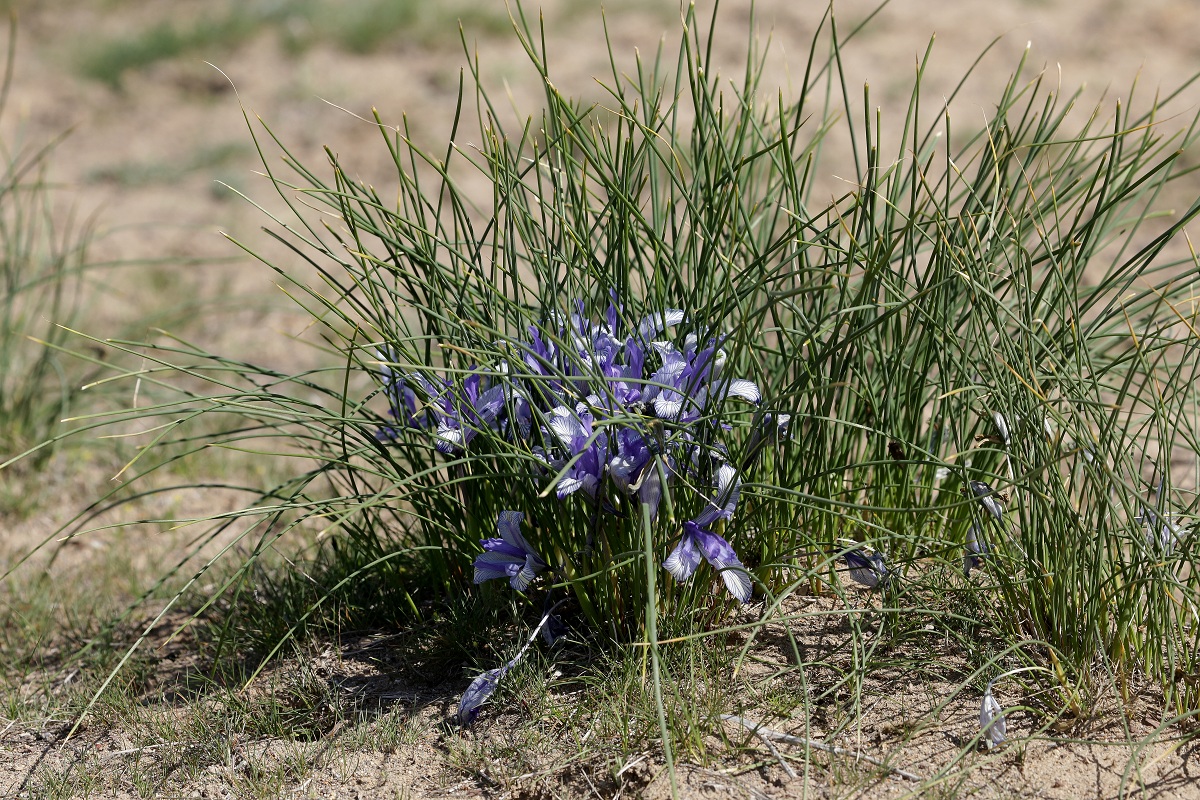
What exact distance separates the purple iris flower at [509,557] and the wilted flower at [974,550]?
68 cm

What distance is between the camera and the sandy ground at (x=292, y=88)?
4625 millimetres

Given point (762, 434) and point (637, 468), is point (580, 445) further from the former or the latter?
point (762, 434)

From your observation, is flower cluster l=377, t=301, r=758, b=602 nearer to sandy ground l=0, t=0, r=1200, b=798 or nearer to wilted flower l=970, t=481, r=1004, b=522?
wilted flower l=970, t=481, r=1004, b=522

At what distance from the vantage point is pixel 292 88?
585 centimetres

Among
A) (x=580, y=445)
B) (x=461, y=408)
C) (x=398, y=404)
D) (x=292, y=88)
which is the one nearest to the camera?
(x=580, y=445)

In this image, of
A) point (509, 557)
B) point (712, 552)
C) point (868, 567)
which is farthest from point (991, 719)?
point (509, 557)

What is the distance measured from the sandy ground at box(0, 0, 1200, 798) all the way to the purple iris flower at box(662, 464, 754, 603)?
2.55 meters

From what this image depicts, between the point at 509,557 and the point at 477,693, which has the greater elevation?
the point at 509,557

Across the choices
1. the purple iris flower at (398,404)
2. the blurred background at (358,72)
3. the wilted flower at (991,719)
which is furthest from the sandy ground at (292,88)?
the wilted flower at (991,719)

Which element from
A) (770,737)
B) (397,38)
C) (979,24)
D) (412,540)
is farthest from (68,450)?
(979,24)

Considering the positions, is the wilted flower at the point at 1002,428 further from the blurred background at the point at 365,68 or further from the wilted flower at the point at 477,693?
the blurred background at the point at 365,68

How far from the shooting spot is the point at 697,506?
1.87 metres

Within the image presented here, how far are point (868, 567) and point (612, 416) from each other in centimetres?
49

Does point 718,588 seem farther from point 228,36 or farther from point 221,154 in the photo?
point 228,36
